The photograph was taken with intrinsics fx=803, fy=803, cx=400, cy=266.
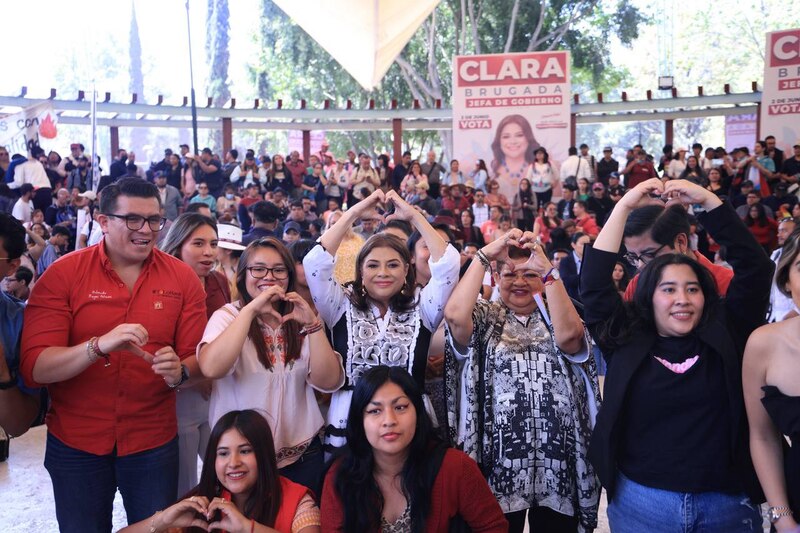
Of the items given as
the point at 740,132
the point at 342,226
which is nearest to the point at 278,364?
the point at 342,226

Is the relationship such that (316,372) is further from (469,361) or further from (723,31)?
(723,31)

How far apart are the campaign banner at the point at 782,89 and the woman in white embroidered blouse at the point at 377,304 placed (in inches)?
516

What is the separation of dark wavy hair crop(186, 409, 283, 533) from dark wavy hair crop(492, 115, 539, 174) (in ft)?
40.4

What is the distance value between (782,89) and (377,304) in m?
13.5

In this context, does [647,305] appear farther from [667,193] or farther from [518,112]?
[518,112]

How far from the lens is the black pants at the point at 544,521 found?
289cm

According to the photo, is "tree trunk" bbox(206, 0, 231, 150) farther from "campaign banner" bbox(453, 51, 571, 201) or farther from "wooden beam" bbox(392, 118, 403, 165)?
"campaign banner" bbox(453, 51, 571, 201)

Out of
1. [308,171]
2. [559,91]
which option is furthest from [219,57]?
[559,91]

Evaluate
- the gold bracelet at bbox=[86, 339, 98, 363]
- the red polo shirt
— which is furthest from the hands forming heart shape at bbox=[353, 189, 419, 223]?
the gold bracelet at bbox=[86, 339, 98, 363]

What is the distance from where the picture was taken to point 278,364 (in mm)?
2893

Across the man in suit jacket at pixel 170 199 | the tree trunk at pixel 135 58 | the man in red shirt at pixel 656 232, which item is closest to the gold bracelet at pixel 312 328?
the man in red shirt at pixel 656 232

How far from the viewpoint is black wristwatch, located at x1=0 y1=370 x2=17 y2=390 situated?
2.58 m

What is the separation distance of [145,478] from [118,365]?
39 centimetres

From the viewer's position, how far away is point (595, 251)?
2.57 m
